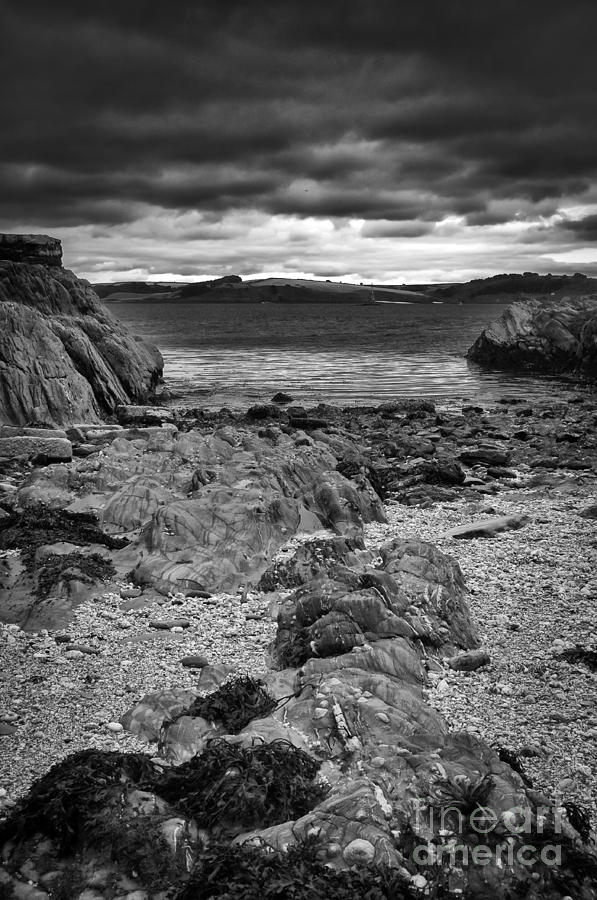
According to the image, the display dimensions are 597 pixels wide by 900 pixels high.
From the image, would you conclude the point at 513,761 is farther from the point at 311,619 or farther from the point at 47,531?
the point at 47,531

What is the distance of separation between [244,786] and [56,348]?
100 feet

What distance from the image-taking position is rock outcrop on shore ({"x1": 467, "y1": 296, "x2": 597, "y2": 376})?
58.8m

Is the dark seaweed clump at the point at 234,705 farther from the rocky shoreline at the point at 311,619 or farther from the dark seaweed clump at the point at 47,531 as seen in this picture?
the dark seaweed clump at the point at 47,531

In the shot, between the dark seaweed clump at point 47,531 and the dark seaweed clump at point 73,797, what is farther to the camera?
the dark seaweed clump at point 47,531

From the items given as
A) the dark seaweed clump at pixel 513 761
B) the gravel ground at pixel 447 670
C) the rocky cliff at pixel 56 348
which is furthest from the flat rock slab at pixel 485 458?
the rocky cliff at pixel 56 348

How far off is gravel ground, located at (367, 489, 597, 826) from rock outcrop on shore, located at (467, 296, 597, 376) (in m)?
45.5

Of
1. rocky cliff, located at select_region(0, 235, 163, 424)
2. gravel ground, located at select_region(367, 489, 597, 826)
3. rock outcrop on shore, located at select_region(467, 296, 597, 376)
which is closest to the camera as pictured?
gravel ground, located at select_region(367, 489, 597, 826)

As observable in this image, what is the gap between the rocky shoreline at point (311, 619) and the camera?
7.72 meters

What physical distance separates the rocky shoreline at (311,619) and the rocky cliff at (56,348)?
9.14 m

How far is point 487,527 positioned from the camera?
1627 centimetres

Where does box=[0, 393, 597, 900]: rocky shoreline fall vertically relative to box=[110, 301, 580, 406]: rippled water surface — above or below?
below

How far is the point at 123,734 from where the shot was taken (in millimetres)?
8391

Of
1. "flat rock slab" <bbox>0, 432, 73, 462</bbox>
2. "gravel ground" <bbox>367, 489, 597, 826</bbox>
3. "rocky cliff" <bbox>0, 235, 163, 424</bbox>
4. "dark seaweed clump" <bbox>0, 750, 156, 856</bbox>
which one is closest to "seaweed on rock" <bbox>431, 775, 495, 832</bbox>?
"gravel ground" <bbox>367, 489, 597, 826</bbox>

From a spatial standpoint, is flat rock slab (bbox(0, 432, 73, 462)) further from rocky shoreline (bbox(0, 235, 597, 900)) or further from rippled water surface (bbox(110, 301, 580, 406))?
rippled water surface (bbox(110, 301, 580, 406))
